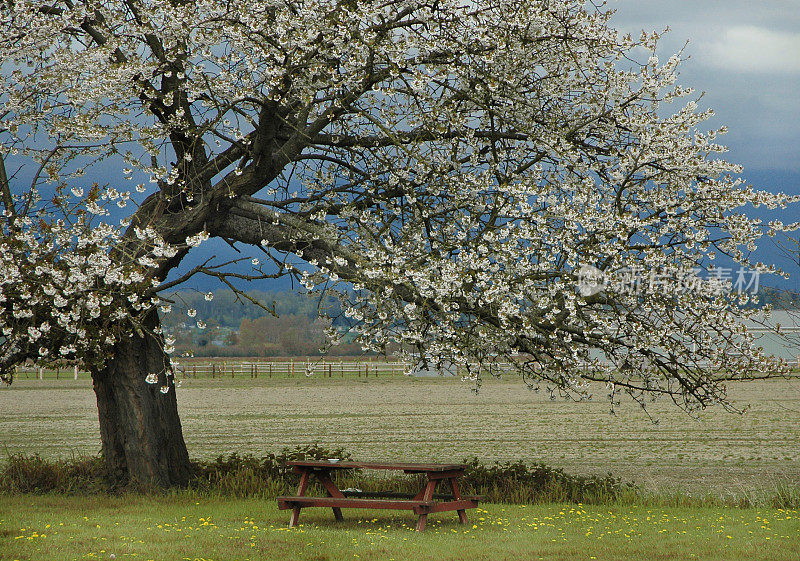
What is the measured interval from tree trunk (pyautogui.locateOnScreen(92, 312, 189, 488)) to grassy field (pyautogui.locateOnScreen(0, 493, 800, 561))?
0.67 m

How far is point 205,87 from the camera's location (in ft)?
32.9

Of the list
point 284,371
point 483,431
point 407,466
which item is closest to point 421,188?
point 407,466

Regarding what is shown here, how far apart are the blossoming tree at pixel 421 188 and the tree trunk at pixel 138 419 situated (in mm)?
155

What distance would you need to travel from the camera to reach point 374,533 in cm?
865

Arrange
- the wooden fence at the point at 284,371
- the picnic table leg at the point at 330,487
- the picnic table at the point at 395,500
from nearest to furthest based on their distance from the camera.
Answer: the picnic table at the point at 395,500, the picnic table leg at the point at 330,487, the wooden fence at the point at 284,371

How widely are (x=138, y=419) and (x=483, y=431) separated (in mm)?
14952

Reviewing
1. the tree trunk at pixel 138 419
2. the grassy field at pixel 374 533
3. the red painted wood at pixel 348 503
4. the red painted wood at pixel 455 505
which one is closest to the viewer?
the grassy field at pixel 374 533

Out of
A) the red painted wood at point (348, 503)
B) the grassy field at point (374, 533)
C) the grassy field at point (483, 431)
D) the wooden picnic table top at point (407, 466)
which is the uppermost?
the wooden picnic table top at point (407, 466)

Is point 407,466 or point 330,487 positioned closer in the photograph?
point 407,466

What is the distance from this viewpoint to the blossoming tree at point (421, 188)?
9.32m

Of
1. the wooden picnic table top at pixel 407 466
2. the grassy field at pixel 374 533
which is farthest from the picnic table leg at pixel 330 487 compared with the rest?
the wooden picnic table top at pixel 407 466

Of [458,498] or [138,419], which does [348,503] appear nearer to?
[458,498]

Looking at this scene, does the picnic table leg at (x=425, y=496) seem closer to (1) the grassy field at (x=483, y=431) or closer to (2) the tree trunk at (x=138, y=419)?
(2) the tree trunk at (x=138, y=419)

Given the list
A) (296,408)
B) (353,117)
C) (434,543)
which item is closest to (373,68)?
(353,117)
